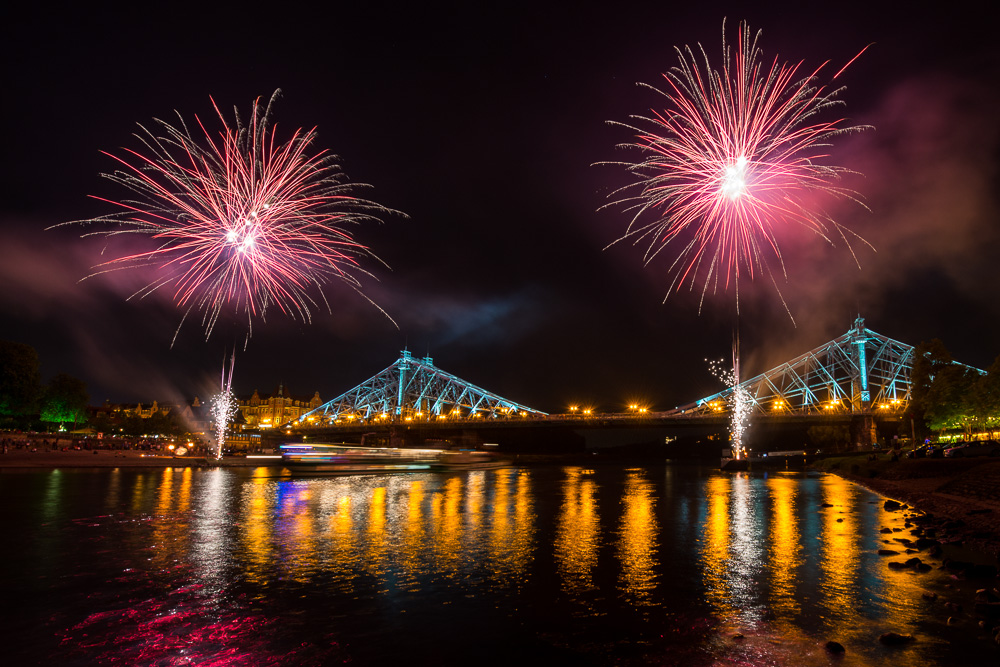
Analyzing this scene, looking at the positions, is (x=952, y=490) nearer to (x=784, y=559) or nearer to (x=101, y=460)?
(x=784, y=559)

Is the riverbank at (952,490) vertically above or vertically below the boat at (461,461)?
above

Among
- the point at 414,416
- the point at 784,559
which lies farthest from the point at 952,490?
the point at 414,416

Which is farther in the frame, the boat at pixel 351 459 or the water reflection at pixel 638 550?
the boat at pixel 351 459

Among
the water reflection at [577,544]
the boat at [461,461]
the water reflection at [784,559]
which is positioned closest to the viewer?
the water reflection at [784,559]

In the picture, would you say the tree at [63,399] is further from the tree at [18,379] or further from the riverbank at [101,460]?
the riverbank at [101,460]

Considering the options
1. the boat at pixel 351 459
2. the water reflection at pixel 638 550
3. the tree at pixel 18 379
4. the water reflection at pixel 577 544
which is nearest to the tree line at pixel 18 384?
the tree at pixel 18 379

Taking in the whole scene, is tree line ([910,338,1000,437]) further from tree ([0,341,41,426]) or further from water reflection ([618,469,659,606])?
tree ([0,341,41,426])
